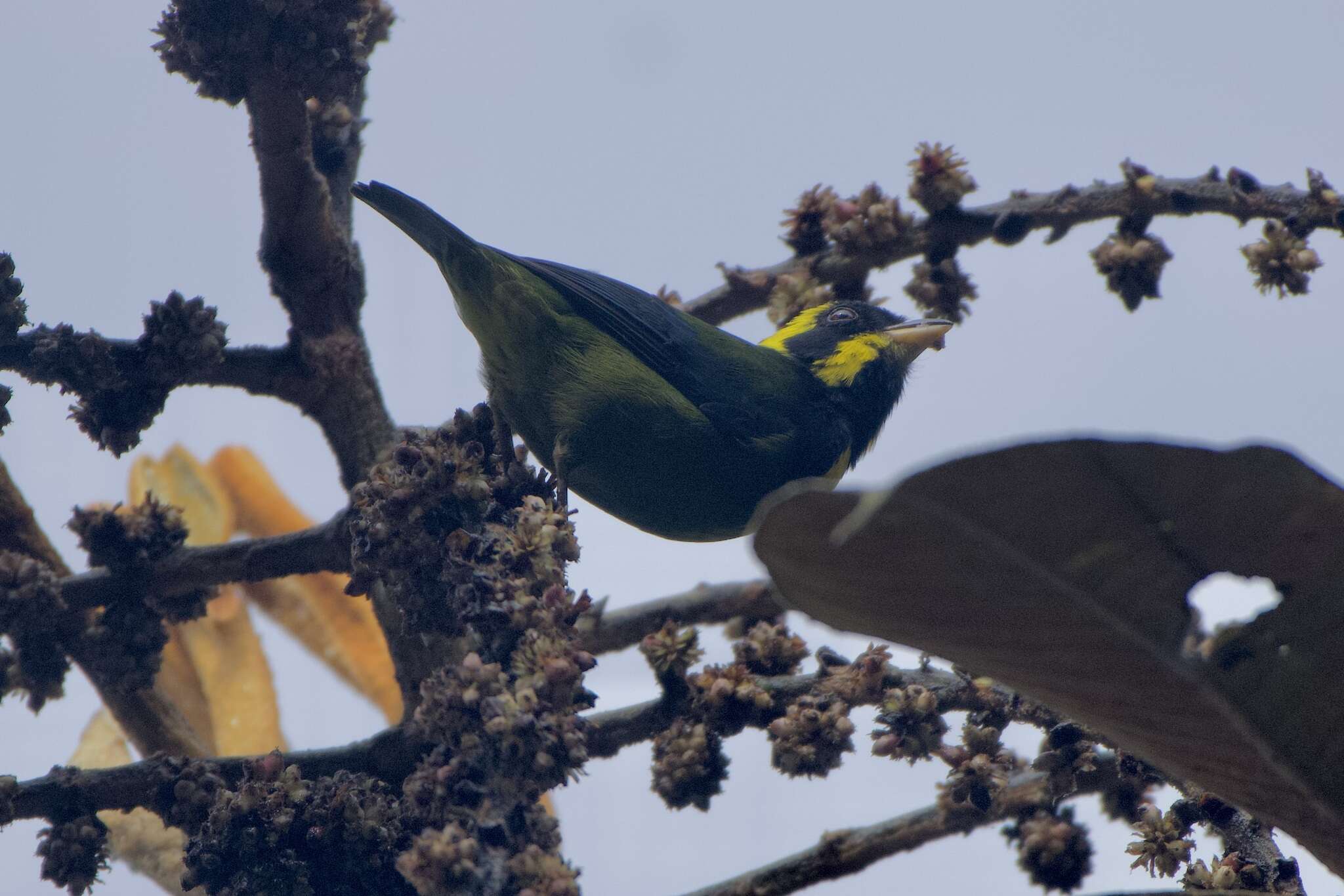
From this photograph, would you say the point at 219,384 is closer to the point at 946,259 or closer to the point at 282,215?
the point at 282,215

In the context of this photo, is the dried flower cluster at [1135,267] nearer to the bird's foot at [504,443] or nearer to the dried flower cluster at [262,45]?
the bird's foot at [504,443]

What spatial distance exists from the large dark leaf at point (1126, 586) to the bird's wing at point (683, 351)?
2.23m

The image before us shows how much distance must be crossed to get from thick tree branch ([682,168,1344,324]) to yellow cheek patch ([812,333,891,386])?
2.63ft

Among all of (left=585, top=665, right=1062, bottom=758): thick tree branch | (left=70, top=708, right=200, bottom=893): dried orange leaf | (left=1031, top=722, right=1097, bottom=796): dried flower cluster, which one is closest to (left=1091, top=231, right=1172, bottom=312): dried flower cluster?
(left=585, top=665, right=1062, bottom=758): thick tree branch

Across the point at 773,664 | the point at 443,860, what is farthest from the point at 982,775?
the point at 443,860

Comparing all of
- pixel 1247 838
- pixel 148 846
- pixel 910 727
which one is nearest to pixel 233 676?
pixel 148 846

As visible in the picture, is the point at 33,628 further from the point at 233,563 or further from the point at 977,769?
the point at 977,769

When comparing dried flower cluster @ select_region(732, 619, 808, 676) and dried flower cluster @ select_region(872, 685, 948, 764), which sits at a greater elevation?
dried flower cluster @ select_region(732, 619, 808, 676)

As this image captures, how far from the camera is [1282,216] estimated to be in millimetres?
2672

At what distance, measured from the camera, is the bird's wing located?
380cm

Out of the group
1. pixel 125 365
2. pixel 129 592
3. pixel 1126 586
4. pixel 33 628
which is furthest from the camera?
pixel 129 592

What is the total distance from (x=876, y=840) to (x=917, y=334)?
98.0 inches

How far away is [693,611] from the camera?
3.69 meters

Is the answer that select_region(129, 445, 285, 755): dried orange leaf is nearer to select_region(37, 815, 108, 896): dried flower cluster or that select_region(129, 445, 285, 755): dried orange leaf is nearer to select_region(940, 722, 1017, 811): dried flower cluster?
select_region(37, 815, 108, 896): dried flower cluster
